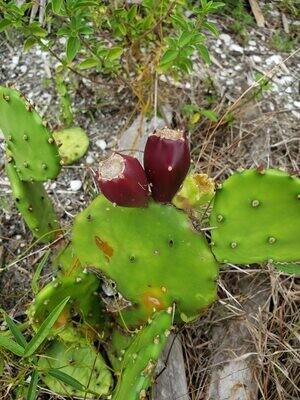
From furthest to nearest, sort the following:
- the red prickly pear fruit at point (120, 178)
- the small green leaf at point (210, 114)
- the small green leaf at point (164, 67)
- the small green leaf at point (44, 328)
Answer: the small green leaf at point (210, 114) < the small green leaf at point (164, 67) < the small green leaf at point (44, 328) < the red prickly pear fruit at point (120, 178)

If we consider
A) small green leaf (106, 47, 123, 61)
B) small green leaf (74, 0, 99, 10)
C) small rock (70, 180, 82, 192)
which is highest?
small green leaf (74, 0, 99, 10)

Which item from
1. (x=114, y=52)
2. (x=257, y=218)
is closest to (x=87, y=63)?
(x=114, y=52)

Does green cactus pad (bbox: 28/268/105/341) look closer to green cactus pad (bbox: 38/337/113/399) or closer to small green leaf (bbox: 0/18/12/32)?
green cactus pad (bbox: 38/337/113/399)

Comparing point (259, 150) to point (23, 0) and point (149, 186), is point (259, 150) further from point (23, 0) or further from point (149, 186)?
point (23, 0)

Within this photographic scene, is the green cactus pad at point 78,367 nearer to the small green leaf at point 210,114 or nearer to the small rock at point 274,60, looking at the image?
the small green leaf at point 210,114

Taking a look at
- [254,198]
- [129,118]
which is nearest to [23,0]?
[129,118]

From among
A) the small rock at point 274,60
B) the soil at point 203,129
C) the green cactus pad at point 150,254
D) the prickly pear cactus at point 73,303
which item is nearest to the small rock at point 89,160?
the soil at point 203,129

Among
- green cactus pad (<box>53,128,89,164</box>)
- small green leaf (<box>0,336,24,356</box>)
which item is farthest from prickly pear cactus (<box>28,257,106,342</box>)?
green cactus pad (<box>53,128,89,164</box>)

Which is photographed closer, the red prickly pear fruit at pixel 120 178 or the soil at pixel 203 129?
the red prickly pear fruit at pixel 120 178
